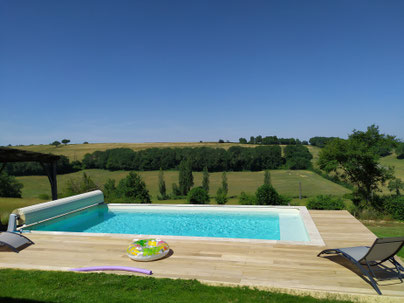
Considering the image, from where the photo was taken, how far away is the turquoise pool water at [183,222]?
26.6 ft

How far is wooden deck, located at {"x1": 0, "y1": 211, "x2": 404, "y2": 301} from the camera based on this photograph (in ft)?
12.1

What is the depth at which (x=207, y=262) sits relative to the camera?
4535 mm

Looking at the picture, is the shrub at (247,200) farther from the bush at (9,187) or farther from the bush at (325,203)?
the bush at (9,187)

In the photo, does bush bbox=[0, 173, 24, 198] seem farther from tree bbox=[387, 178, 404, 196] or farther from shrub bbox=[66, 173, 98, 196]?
tree bbox=[387, 178, 404, 196]

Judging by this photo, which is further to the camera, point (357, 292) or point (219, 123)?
point (219, 123)

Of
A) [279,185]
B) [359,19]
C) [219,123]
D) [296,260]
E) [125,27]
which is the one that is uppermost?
[125,27]

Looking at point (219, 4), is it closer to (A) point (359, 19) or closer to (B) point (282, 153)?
(A) point (359, 19)

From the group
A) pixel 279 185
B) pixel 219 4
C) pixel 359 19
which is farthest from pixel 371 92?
pixel 279 185

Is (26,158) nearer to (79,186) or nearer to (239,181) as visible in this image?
(79,186)

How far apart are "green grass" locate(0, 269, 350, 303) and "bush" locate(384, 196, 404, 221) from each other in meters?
8.05

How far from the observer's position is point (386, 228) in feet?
26.0

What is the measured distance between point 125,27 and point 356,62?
12790 mm

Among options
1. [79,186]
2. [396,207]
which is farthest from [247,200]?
[79,186]

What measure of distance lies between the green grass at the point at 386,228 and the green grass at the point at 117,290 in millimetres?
5070
